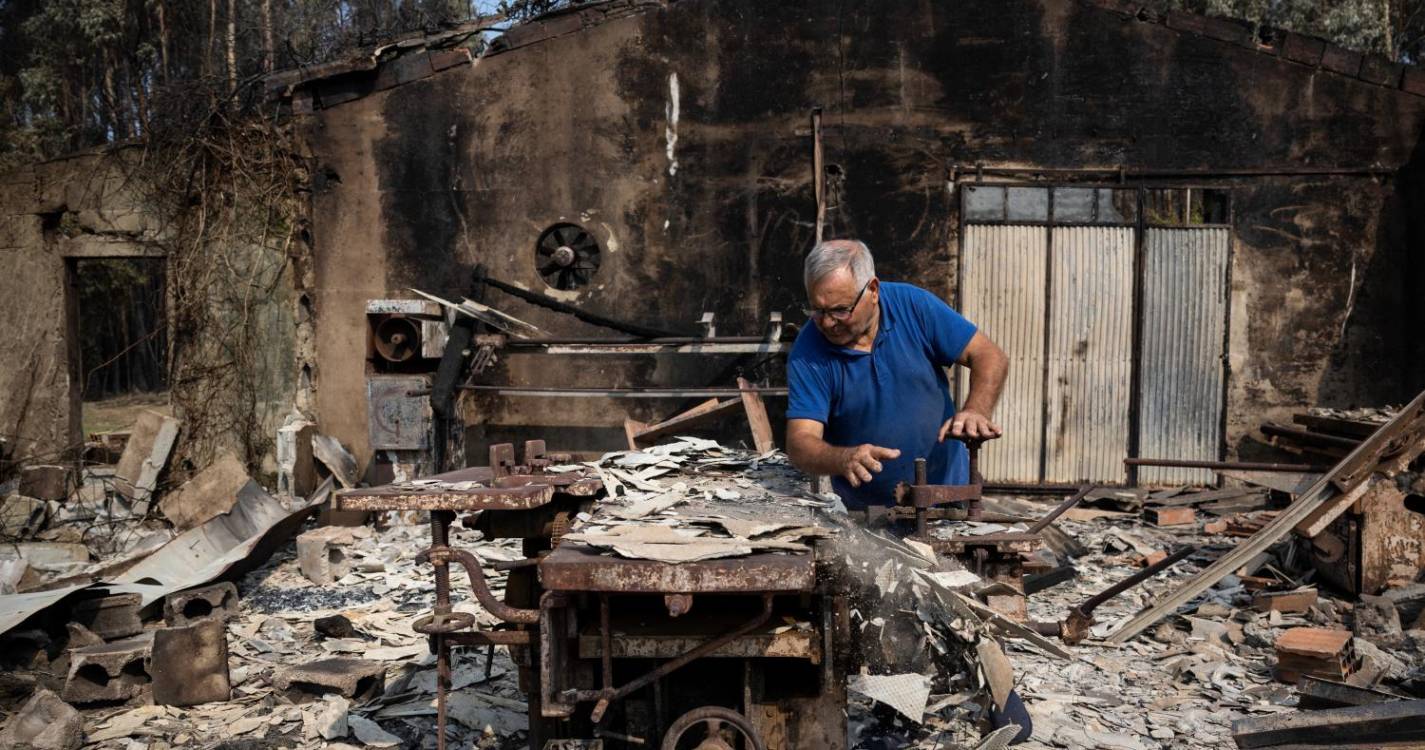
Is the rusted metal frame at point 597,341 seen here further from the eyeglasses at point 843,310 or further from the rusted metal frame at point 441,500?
the rusted metal frame at point 441,500

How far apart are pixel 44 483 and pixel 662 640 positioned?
9.78 m

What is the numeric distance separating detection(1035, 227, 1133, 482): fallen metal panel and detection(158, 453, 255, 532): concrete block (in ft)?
25.4

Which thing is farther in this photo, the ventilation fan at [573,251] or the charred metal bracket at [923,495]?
the ventilation fan at [573,251]

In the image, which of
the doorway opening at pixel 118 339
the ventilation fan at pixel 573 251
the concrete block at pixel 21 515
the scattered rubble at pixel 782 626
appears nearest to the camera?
the scattered rubble at pixel 782 626

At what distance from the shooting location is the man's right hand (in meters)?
3.71

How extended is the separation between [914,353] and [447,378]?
19.5 feet

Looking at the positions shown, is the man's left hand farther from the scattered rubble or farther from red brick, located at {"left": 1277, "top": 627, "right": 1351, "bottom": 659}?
red brick, located at {"left": 1277, "top": 627, "right": 1351, "bottom": 659}

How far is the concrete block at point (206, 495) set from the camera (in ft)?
29.6

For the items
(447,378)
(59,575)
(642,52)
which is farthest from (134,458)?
(642,52)

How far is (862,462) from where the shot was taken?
377cm

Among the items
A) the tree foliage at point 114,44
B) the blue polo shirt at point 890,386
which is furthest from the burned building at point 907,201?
the tree foliage at point 114,44

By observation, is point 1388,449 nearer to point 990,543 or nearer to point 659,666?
point 990,543

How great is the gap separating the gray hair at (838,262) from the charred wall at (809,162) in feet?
19.1

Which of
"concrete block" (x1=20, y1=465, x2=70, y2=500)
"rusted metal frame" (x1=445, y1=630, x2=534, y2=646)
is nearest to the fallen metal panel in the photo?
"rusted metal frame" (x1=445, y1=630, x2=534, y2=646)
